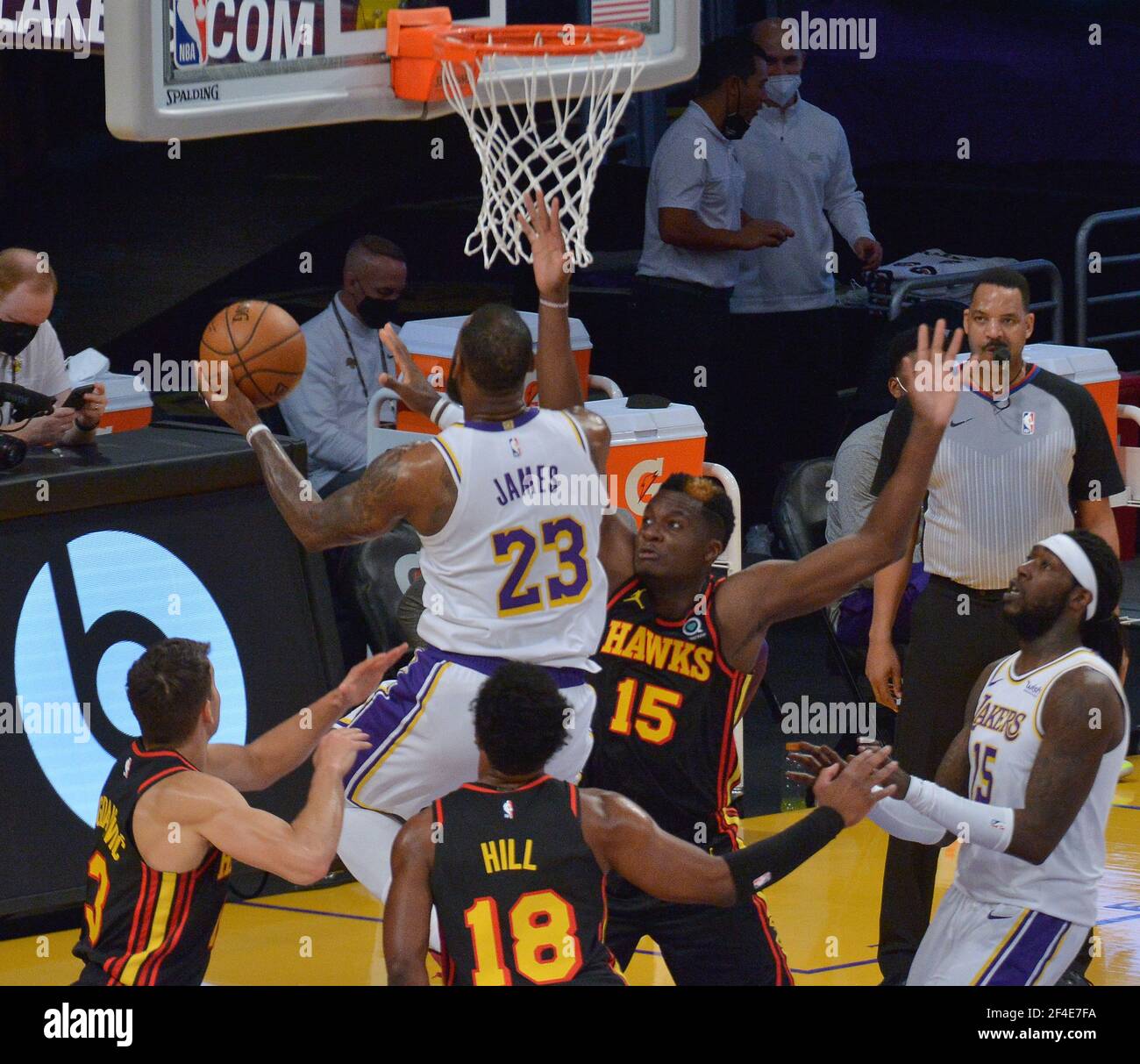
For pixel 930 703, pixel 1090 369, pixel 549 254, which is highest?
pixel 549 254

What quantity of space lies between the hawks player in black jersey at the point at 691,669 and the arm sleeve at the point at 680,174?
431 centimetres

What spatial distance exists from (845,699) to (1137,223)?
11918 mm

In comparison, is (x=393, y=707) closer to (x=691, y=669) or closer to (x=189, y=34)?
(x=691, y=669)

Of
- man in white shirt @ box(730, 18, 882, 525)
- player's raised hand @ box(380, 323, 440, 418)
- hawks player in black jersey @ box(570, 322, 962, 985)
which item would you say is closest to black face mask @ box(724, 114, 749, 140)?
man in white shirt @ box(730, 18, 882, 525)

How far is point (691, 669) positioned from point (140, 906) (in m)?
1.59

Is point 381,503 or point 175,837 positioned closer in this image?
point 175,837

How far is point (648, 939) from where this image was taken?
6.85 metres

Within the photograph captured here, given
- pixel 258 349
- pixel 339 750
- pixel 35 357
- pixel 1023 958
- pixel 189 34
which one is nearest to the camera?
pixel 339 750

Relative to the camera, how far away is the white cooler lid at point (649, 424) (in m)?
7.46

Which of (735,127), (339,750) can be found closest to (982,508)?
(339,750)

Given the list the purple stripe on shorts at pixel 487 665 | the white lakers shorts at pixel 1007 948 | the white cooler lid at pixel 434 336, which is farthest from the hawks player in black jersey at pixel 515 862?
the white cooler lid at pixel 434 336

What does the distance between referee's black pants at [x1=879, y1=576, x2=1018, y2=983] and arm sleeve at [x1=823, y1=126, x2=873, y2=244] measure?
453 cm

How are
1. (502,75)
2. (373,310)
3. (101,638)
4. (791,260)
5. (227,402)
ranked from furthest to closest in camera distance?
(791,260) → (373,310) → (502,75) → (101,638) → (227,402)

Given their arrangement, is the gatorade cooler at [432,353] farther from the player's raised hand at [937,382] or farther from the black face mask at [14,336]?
the player's raised hand at [937,382]
